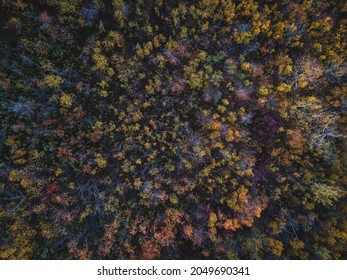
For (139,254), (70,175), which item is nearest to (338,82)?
(139,254)

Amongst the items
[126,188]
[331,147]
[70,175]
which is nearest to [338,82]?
[331,147]

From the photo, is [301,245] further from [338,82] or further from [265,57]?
[265,57]

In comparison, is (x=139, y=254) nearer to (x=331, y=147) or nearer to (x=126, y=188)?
(x=126, y=188)

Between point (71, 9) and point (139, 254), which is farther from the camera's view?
point (139, 254)

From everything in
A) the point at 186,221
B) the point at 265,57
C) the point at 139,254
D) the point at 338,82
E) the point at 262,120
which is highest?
the point at 265,57

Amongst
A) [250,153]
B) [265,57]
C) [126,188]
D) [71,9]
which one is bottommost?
[126,188]

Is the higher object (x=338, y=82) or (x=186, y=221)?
(x=338, y=82)
